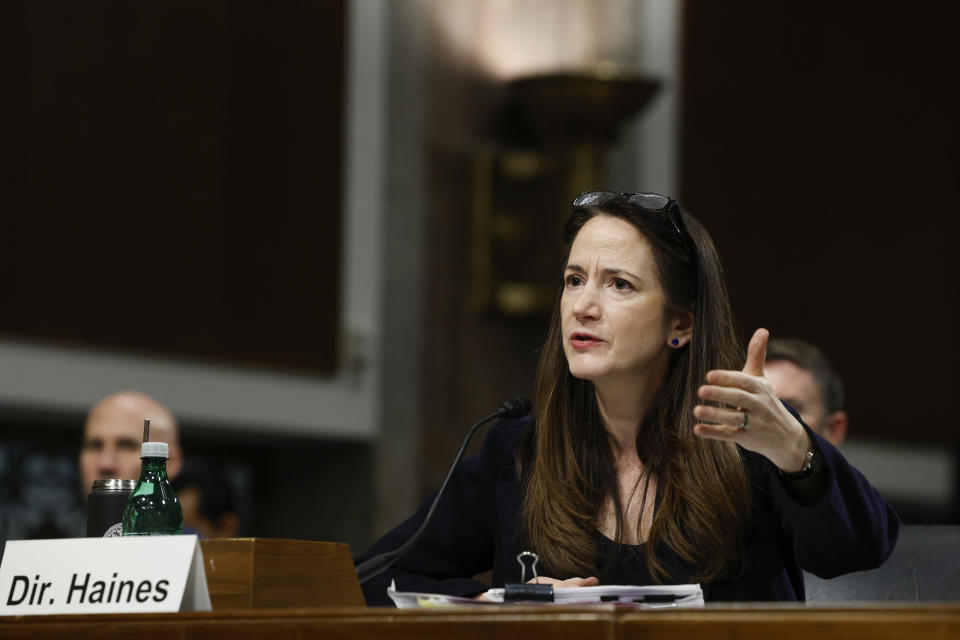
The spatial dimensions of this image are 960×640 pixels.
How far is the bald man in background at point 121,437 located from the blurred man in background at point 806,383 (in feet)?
5.50

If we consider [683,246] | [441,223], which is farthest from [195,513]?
[683,246]

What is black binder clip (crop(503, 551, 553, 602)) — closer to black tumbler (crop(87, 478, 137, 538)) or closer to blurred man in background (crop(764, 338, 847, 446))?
black tumbler (crop(87, 478, 137, 538))

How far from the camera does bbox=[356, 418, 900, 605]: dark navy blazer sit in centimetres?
226

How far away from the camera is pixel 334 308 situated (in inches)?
256

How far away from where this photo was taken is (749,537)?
2.47 meters

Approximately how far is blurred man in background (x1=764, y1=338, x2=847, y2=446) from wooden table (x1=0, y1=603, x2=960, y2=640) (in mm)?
2393

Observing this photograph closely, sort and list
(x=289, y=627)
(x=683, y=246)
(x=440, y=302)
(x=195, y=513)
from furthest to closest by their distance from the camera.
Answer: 1. (x=440, y=302)
2. (x=195, y=513)
3. (x=683, y=246)
4. (x=289, y=627)

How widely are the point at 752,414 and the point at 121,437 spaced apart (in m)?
2.67

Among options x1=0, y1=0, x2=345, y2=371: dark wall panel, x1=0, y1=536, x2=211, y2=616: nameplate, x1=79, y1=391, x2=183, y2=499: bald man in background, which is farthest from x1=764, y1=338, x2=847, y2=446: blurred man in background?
x1=0, y1=0, x2=345, y2=371: dark wall panel

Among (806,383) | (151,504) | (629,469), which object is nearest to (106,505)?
(151,504)

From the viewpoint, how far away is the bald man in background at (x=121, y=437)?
4234 mm

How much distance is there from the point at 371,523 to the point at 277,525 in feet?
1.98

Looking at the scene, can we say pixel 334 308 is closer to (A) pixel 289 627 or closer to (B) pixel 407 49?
(B) pixel 407 49

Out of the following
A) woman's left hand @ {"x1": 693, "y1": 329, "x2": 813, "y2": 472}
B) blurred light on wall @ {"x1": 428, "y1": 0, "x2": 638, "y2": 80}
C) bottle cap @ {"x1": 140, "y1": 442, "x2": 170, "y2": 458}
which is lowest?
bottle cap @ {"x1": 140, "y1": 442, "x2": 170, "y2": 458}
